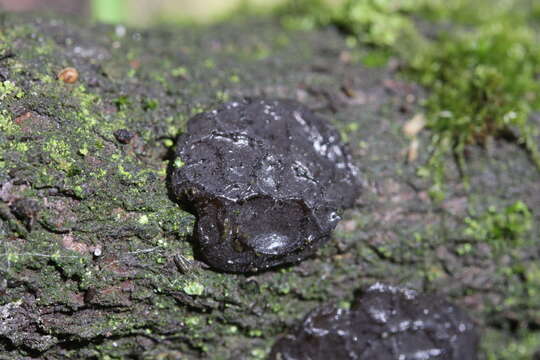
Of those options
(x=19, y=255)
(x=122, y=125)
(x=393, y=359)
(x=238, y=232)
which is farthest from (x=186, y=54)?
(x=393, y=359)

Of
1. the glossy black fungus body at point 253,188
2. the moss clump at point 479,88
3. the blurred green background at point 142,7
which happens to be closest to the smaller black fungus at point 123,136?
the glossy black fungus body at point 253,188

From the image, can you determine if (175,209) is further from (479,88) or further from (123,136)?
(479,88)

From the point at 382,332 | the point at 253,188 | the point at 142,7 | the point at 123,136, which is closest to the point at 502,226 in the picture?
the point at 382,332

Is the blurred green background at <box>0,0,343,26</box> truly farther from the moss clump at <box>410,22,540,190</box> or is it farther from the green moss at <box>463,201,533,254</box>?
the green moss at <box>463,201,533,254</box>

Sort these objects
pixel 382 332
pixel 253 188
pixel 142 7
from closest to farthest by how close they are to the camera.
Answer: pixel 253 188, pixel 382 332, pixel 142 7

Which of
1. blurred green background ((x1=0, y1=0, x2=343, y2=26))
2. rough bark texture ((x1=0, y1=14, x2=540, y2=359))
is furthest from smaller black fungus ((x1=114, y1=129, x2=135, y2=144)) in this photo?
blurred green background ((x1=0, y1=0, x2=343, y2=26))

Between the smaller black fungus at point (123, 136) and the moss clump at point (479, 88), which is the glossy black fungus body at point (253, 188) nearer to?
the smaller black fungus at point (123, 136)

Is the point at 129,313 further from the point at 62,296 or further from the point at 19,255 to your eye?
the point at 19,255
